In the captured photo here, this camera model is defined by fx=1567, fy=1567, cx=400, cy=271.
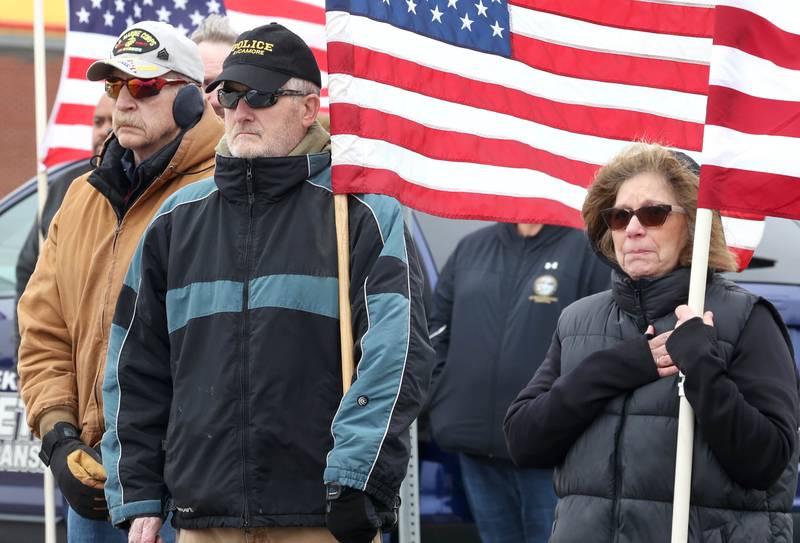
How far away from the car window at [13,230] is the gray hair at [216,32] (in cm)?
176

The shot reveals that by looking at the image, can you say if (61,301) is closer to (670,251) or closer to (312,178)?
(312,178)

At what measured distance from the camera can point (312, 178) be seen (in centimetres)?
470

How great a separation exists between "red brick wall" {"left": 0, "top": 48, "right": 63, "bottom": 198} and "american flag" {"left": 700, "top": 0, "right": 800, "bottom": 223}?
12.6 m

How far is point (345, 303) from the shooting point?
4.45 meters

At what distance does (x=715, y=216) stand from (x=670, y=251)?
193 mm

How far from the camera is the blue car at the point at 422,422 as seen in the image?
6.77 metres

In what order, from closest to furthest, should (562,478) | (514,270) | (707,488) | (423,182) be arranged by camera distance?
(707,488)
(562,478)
(423,182)
(514,270)

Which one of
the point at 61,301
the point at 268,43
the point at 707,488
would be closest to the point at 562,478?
the point at 707,488

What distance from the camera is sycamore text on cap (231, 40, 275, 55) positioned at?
4.68 metres

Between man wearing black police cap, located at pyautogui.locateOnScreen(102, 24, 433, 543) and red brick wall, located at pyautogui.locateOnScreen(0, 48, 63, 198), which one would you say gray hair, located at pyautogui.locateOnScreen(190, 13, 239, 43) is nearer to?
man wearing black police cap, located at pyautogui.locateOnScreen(102, 24, 433, 543)

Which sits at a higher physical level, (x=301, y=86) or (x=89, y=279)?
(x=301, y=86)

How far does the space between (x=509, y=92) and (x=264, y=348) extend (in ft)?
4.77

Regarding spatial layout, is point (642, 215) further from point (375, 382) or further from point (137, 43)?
point (137, 43)

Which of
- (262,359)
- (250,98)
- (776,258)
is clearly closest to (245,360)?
(262,359)
